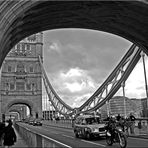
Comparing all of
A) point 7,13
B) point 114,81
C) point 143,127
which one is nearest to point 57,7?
point 7,13

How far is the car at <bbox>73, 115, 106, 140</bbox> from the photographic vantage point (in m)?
16.9

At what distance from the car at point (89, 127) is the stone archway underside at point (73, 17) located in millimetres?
6233

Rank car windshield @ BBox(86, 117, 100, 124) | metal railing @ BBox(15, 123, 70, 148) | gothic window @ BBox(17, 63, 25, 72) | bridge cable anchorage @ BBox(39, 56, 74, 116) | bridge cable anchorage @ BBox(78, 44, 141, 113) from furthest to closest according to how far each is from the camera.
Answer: gothic window @ BBox(17, 63, 25, 72) → bridge cable anchorage @ BBox(39, 56, 74, 116) → bridge cable anchorage @ BBox(78, 44, 141, 113) → car windshield @ BBox(86, 117, 100, 124) → metal railing @ BBox(15, 123, 70, 148)

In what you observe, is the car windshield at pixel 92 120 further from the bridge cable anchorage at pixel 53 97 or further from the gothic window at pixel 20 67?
the gothic window at pixel 20 67

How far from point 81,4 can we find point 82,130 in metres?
10.0

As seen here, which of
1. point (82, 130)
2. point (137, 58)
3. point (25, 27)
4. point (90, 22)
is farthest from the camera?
point (137, 58)

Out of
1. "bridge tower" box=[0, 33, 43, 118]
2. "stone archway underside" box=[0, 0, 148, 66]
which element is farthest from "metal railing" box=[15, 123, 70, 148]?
"bridge tower" box=[0, 33, 43, 118]

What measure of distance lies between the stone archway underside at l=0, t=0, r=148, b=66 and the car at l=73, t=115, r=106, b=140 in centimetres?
623

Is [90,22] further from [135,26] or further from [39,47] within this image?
[39,47]

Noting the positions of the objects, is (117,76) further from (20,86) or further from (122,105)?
(20,86)

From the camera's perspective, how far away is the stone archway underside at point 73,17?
366 inches

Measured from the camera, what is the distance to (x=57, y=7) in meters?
11.2

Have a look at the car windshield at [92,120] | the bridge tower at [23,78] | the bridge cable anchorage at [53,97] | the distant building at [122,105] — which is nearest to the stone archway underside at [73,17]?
the car windshield at [92,120]

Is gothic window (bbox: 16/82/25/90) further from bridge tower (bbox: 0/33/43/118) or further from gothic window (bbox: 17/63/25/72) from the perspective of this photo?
gothic window (bbox: 17/63/25/72)
